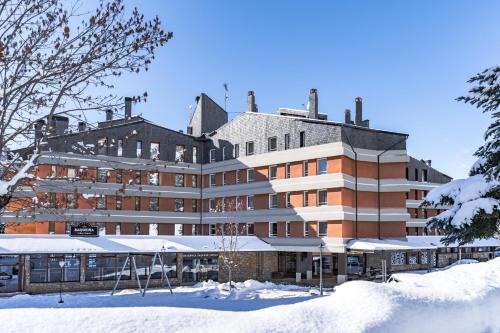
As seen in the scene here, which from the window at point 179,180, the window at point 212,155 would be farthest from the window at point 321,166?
the window at point 179,180

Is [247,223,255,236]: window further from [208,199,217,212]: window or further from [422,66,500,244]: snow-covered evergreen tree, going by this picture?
[422,66,500,244]: snow-covered evergreen tree

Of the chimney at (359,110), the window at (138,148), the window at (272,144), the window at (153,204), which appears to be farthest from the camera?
the chimney at (359,110)

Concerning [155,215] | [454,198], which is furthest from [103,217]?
[454,198]

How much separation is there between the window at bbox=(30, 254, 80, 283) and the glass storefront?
27.0 feet

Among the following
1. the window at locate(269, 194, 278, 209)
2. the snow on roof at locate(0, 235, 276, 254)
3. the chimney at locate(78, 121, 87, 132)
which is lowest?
the snow on roof at locate(0, 235, 276, 254)

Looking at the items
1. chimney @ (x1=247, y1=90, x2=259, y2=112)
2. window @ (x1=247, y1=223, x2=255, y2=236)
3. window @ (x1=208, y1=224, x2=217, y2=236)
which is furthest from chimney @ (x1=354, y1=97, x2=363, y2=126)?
window @ (x1=208, y1=224, x2=217, y2=236)

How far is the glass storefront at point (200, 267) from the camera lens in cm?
3988

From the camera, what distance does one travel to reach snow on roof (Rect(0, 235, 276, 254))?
3322 cm

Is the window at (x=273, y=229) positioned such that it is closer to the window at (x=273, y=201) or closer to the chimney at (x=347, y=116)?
the window at (x=273, y=201)

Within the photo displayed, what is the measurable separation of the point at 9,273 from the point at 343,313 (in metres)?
29.5

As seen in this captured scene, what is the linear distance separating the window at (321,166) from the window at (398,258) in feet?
38.4

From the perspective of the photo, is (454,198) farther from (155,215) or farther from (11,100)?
(155,215)

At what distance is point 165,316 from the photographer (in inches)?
331

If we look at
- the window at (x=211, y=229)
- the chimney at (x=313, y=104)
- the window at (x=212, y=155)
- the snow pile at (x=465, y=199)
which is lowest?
the window at (x=211, y=229)
